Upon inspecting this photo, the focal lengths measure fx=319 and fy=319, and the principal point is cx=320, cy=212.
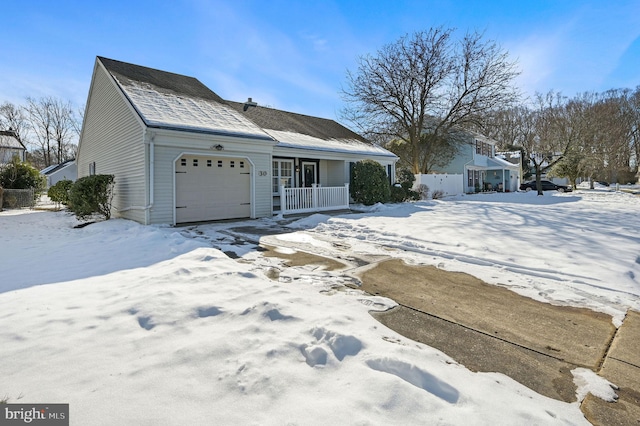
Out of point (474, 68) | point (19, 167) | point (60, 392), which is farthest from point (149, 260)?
point (474, 68)

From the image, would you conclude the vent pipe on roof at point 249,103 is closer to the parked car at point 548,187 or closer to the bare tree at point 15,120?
the parked car at point 548,187

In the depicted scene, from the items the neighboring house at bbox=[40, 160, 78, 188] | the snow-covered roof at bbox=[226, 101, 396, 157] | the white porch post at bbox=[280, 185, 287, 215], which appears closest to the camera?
the white porch post at bbox=[280, 185, 287, 215]

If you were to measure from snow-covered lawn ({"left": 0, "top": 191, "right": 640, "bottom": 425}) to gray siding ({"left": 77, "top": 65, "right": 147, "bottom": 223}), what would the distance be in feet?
12.4

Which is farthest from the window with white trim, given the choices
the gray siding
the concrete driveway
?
the concrete driveway

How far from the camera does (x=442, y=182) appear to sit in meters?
21.6

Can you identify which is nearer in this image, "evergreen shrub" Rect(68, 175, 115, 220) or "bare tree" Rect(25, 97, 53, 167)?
"evergreen shrub" Rect(68, 175, 115, 220)

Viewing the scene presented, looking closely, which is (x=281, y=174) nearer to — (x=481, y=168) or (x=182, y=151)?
(x=182, y=151)

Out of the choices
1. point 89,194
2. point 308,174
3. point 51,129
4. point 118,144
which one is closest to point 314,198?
point 308,174

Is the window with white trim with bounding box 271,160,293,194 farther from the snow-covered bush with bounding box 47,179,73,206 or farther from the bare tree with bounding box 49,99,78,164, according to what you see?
the bare tree with bounding box 49,99,78,164

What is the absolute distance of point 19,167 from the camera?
61.5 feet

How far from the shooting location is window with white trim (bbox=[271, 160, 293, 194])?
44.4ft

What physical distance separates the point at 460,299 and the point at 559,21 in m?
10.8

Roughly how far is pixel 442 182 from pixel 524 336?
20055mm

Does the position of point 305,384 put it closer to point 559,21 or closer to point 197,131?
point 197,131
